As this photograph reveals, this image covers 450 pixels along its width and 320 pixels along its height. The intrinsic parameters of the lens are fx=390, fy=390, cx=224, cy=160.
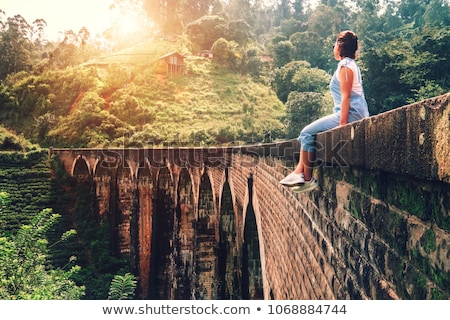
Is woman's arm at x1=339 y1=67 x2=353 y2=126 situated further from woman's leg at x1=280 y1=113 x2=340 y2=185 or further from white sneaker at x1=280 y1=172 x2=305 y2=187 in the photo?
white sneaker at x1=280 y1=172 x2=305 y2=187

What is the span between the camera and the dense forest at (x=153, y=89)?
1123cm

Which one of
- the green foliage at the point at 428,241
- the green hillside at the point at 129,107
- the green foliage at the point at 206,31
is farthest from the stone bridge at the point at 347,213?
the green foliage at the point at 206,31

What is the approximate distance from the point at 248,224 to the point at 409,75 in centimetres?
823

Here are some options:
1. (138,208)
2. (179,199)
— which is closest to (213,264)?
(179,199)

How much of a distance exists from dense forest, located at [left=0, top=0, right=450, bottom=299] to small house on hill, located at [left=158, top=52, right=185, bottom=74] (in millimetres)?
251

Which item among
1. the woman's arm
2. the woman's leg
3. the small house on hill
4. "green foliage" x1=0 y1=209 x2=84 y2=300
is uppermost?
the small house on hill

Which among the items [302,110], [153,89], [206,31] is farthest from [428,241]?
[206,31]

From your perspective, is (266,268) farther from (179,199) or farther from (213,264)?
(179,199)

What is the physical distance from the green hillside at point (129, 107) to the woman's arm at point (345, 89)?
13414mm

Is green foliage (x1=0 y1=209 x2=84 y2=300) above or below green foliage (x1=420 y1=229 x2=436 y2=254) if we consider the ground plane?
below

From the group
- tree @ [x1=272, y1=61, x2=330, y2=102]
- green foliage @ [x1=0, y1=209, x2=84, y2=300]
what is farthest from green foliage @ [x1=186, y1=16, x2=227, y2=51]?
green foliage @ [x1=0, y1=209, x2=84, y2=300]

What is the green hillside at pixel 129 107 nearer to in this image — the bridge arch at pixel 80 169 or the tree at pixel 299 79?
the tree at pixel 299 79

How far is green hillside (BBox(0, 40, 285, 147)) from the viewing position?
1484cm

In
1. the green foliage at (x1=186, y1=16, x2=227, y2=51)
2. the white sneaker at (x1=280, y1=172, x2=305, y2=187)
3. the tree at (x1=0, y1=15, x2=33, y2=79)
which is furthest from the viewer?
the green foliage at (x1=186, y1=16, x2=227, y2=51)
